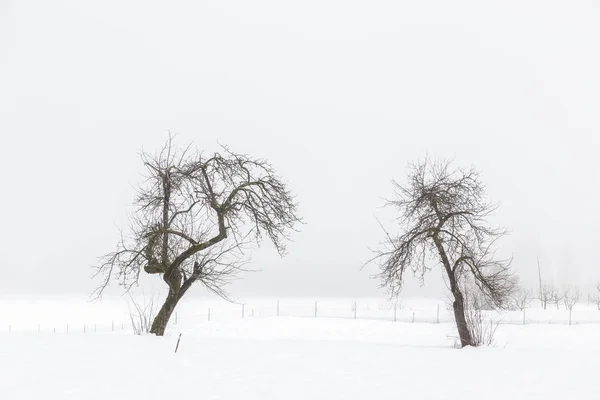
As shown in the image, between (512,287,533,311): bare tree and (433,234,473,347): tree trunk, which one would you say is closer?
(433,234,473,347): tree trunk

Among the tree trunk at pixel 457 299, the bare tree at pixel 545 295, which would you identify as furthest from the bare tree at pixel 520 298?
the tree trunk at pixel 457 299

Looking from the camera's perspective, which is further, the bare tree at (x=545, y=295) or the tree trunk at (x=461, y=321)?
the bare tree at (x=545, y=295)

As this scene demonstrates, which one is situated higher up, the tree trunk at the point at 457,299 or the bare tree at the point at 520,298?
the tree trunk at the point at 457,299

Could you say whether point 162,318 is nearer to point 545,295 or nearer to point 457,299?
point 457,299

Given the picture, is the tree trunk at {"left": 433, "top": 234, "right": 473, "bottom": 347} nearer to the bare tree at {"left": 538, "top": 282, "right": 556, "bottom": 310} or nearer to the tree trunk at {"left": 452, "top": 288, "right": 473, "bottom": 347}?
the tree trunk at {"left": 452, "top": 288, "right": 473, "bottom": 347}

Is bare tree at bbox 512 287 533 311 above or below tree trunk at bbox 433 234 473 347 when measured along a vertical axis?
below

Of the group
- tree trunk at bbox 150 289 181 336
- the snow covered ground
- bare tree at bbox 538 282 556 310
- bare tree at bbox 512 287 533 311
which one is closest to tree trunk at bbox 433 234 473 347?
the snow covered ground

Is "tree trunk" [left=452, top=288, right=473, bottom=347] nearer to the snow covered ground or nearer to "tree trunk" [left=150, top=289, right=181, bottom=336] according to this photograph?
the snow covered ground

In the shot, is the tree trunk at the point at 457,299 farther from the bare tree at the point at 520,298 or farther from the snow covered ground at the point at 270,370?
the bare tree at the point at 520,298

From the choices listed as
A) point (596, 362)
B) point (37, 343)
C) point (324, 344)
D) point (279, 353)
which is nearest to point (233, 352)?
point (279, 353)

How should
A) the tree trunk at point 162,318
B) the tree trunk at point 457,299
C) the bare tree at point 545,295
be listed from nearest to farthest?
the tree trunk at point 162,318 < the tree trunk at point 457,299 < the bare tree at point 545,295

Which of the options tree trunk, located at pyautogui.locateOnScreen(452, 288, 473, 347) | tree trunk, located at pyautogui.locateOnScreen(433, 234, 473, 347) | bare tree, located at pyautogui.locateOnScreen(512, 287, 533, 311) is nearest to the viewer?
tree trunk, located at pyautogui.locateOnScreen(452, 288, 473, 347)

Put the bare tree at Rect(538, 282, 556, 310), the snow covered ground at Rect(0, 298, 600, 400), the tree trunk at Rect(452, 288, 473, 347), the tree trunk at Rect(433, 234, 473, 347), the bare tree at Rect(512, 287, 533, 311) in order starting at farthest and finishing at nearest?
1. the bare tree at Rect(538, 282, 556, 310)
2. the bare tree at Rect(512, 287, 533, 311)
3. the tree trunk at Rect(433, 234, 473, 347)
4. the tree trunk at Rect(452, 288, 473, 347)
5. the snow covered ground at Rect(0, 298, 600, 400)

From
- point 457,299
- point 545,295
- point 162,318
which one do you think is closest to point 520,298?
point 545,295
